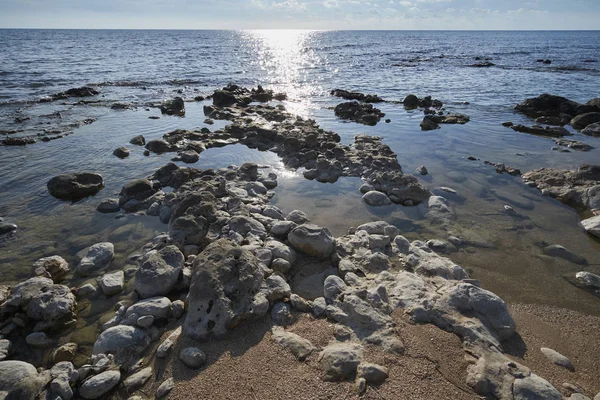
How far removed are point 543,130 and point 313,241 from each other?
16.0m

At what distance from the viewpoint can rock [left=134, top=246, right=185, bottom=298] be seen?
5672mm

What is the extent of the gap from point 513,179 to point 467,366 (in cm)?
880

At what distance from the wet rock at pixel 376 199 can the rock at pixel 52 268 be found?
24.2 ft

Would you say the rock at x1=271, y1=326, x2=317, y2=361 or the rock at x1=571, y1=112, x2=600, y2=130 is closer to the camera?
the rock at x1=271, y1=326, x2=317, y2=361

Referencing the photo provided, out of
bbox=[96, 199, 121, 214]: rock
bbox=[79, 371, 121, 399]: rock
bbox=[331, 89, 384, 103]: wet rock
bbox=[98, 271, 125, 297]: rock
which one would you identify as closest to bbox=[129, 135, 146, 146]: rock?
bbox=[96, 199, 121, 214]: rock

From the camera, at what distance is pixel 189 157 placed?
1240cm

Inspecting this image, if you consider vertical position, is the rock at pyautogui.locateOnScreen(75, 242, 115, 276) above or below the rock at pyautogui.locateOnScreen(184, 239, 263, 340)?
below

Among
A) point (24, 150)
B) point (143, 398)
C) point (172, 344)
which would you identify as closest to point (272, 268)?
point (172, 344)

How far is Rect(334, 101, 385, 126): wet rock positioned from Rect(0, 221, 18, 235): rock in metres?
15.3

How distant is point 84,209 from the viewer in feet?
29.5

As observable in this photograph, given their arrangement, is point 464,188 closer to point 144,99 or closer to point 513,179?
point 513,179

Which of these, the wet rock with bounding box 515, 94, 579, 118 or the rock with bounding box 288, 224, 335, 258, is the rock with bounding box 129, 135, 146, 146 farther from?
the wet rock with bounding box 515, 94, 579, 118

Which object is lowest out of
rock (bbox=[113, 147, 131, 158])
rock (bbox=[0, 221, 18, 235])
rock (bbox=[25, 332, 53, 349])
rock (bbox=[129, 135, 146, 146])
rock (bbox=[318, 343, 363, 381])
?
rock (bbox=[25, 332, 53, 349])

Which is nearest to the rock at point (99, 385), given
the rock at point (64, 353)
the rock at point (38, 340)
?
the rock at point (64, 353)
